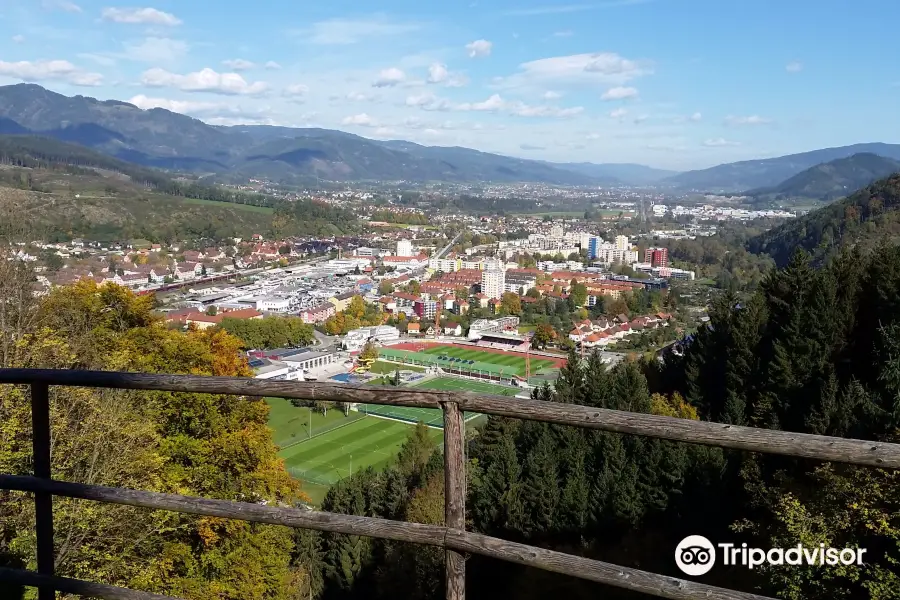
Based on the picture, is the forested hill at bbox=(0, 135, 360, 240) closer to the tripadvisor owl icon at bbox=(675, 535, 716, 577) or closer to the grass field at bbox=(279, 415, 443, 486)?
the grass field at bbox=(279, 415, 443, 486)

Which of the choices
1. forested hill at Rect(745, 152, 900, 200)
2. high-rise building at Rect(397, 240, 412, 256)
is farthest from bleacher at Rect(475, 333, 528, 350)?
forested hill at Rect(745, 152, 900, 200)

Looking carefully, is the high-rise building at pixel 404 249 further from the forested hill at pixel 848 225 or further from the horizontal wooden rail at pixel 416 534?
the horizontal wooden rail at pixel 416 534

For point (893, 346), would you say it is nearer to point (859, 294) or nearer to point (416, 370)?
point (859, 294)

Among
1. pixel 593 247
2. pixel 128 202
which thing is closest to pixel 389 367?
pixel 128 202

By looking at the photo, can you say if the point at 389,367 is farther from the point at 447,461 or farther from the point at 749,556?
the point at 447,461

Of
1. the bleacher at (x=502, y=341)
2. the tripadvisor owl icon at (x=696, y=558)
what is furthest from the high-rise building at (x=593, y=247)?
the tripadvisor owl icon at (x=696, y=558)

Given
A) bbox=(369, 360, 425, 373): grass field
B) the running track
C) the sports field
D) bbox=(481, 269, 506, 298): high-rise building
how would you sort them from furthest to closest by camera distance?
bbox=(481, 269, 506, 298): high-rise building < the running track < bbox=(369, 360, 425, 373): grass field < the sports field

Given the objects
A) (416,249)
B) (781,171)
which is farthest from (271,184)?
(781,171)
